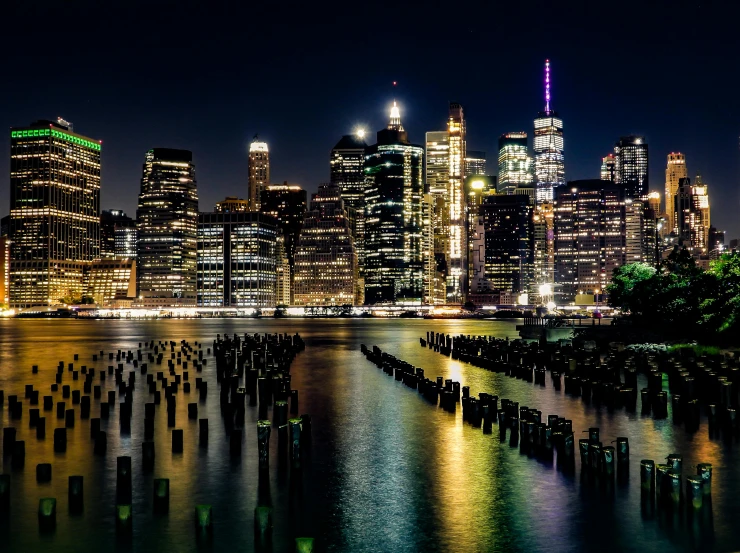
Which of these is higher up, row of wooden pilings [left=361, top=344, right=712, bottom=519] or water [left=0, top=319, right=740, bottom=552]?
row of wooden pilings [left=361, top=344, right=712, bottom=519]

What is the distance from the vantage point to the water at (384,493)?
1949cm

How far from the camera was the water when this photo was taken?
19.5m

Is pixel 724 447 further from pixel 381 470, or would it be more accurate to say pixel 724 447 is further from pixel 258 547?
pixel 258 547

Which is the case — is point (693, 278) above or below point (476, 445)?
above

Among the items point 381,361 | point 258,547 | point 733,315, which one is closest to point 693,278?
point 733,315

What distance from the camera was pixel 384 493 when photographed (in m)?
24.0

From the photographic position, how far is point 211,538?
19.6 metres

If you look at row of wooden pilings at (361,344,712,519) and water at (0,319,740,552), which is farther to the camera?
row of wooden pilings at (361,344,712,519)

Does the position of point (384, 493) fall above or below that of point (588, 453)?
below

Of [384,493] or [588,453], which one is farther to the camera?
[588,453]

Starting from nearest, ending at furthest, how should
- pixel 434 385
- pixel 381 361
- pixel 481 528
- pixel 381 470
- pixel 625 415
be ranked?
pixel 481 528, pixel 381 470, pixel 625 415, pixel 434 385, pixel 381 361

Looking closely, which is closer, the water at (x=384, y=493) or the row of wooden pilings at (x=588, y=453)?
the water at (x=384, y=493)

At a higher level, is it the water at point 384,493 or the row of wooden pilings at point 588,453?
the row of wooden pilings at point 588,453

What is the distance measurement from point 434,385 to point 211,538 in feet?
87.9
